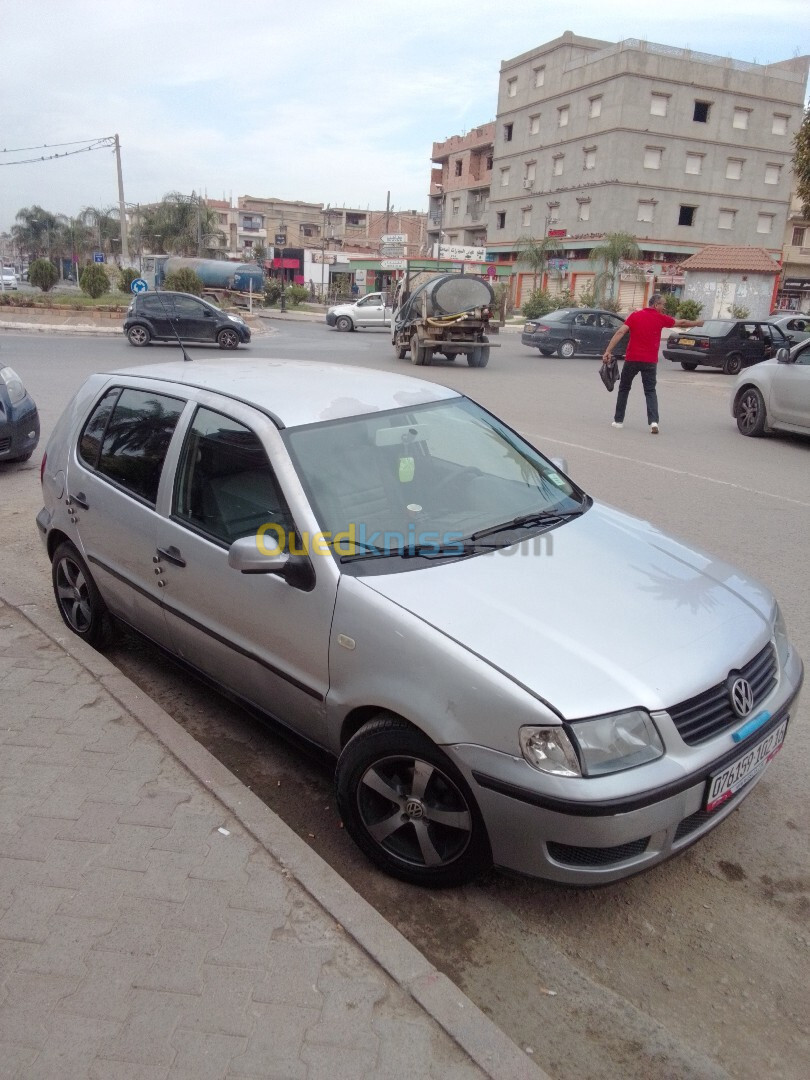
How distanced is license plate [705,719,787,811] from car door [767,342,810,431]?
9.01 metres

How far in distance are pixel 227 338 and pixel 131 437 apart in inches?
797

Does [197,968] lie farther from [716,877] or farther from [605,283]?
[605,283]

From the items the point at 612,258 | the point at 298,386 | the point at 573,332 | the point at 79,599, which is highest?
the point at 612,258

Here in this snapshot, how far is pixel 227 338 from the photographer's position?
23.3 meters

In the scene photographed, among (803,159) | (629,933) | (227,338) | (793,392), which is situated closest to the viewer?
(629,933)

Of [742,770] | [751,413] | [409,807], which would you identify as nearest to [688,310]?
[751,413]

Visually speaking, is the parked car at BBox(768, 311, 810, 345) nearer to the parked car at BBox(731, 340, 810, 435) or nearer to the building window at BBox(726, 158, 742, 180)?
the parked car at BBox(731, 340, 810, 435)

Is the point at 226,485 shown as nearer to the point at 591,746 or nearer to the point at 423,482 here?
the point at 423,482

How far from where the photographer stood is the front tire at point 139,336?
22.4 meters

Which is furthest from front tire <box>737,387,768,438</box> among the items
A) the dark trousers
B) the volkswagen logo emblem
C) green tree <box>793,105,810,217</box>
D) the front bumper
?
the front bumper

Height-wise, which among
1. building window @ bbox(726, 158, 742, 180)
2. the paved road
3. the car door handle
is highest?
building window @ bbox(726, 158, 742, 180)

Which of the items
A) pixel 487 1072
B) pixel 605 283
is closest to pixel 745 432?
pixel 487 1072

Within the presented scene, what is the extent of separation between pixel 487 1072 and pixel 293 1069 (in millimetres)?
466

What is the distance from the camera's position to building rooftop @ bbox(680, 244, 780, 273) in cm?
4656
